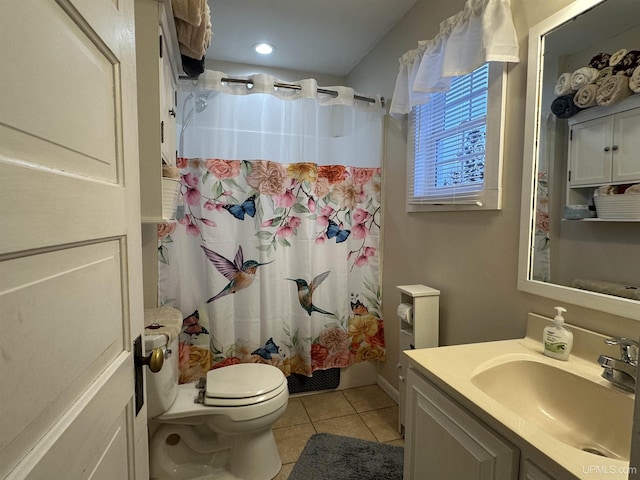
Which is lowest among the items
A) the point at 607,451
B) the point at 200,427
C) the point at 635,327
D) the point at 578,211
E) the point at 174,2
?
the point at 200,427

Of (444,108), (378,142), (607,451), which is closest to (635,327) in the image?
(607,451)

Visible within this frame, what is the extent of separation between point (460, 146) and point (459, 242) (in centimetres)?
48

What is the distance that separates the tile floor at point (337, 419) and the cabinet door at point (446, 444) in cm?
81

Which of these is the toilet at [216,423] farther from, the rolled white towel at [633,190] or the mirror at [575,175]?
the rolled white towel at [633,190]

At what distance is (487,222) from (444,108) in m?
0.68

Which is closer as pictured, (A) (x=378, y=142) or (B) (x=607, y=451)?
(B) (x=607, y=451)

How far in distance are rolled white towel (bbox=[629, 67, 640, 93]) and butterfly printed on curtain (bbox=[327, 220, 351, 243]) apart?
5.16 feet

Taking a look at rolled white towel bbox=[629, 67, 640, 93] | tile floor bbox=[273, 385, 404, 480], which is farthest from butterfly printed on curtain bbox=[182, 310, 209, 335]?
rolled white towel bbox=[629, 67, 640, 93]

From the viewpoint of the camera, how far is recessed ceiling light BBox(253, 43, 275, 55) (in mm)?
2430

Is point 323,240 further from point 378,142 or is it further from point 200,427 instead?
point 200,427

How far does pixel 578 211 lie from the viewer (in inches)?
45.4

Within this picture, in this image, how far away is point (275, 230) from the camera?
7.09 ft

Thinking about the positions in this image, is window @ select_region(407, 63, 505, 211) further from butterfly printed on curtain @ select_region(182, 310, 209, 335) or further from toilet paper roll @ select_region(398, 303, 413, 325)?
butterfly printed on curtain @ select_region(182, 310, 209, 335)

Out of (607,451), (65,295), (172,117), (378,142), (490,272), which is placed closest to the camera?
(65,295)
